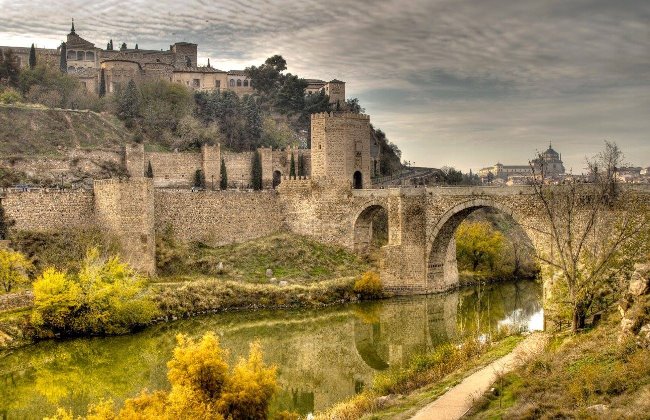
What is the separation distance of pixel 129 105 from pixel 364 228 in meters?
24.6

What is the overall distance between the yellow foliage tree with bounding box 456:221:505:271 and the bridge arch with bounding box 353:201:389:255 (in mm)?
5346

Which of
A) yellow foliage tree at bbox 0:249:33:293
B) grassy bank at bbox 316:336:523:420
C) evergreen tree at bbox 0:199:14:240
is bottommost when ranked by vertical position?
grassy bank at bbox 316:336:523:420

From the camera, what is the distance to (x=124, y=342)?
26125 mm

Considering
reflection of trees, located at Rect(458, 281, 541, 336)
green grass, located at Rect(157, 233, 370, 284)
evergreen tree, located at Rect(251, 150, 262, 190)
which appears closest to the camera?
reflection of trees, located at Rect(458, 281, 541, 336)

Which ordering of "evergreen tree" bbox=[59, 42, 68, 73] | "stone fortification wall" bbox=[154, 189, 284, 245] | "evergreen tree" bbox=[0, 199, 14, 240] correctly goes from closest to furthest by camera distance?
"evergreen tree" bbox=[0, 199, 14, 240]
"stone fortification wall" bbox=[154, 189, 284, 245]
"evergreen tree" bbox=[59, 42, 68, 73]

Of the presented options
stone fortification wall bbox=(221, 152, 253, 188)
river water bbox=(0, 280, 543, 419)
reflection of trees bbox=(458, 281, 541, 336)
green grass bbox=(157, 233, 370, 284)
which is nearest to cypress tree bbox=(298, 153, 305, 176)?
stone fortification wall bbox=(221, 152, 253, 188)

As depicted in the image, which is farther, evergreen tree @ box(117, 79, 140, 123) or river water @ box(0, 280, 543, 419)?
evergreen tree @ box(117, 79, 140, 123)

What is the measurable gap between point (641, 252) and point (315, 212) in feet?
74.5

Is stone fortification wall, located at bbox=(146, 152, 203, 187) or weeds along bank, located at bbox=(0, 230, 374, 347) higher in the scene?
stone fortification wall, located at bbox=(146, 152, 203, 187)

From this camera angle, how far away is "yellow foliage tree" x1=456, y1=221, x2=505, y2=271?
133 feet

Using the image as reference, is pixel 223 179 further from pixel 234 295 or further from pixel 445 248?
pixel 445 248

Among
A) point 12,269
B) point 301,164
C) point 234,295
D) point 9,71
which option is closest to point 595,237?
point 234,295

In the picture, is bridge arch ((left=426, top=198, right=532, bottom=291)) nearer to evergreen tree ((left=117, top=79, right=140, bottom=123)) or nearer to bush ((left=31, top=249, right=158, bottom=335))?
bush ((left=31, top=249, right=158, bottom=335))

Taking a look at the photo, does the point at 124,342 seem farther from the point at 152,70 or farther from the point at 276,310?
the point at 152,70
